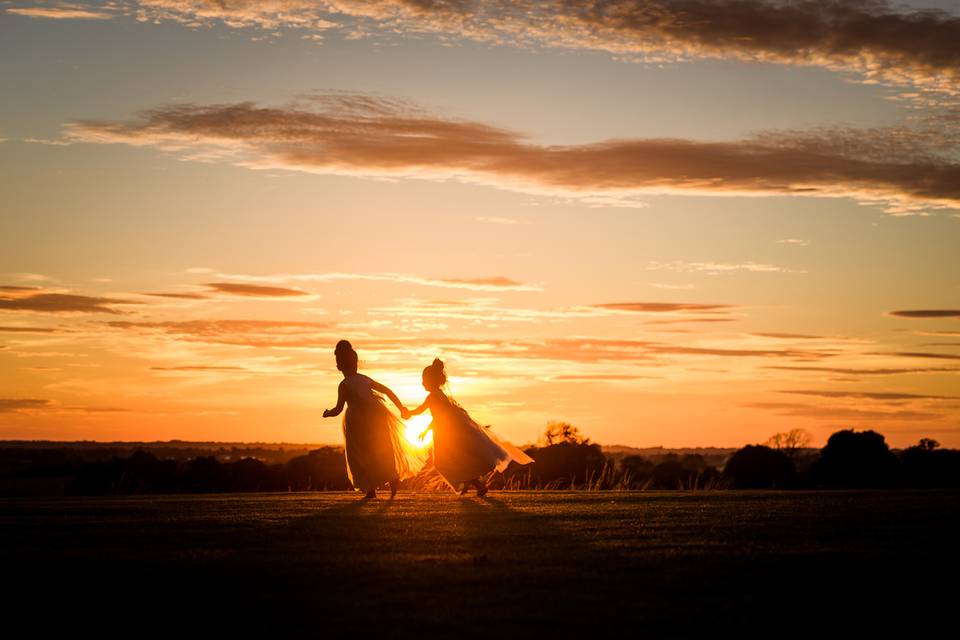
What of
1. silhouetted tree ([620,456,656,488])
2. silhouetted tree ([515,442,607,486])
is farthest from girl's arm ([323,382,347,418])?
silhouetted tree ([620,456,656,488])

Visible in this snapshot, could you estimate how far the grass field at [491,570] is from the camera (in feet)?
28.0

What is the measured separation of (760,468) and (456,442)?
29.1 m

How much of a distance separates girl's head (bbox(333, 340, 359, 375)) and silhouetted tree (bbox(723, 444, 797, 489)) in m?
27.1

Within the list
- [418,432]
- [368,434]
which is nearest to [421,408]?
[418,432]

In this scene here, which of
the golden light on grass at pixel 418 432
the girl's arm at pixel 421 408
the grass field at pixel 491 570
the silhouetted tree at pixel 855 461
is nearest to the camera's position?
the grass field at pixel 491 570

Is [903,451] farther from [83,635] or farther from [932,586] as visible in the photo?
[83,635]

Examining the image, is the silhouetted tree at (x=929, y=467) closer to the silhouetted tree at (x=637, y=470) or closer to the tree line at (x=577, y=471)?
the tree line at (x=577, y=471)

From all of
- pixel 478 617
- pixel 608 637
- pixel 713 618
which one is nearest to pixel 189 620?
pixel 478 617

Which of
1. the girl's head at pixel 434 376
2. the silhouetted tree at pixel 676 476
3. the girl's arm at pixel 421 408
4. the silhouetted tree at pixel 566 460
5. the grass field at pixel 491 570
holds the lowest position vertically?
the grass field at pixel 491 570

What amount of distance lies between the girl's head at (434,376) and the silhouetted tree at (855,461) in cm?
2338

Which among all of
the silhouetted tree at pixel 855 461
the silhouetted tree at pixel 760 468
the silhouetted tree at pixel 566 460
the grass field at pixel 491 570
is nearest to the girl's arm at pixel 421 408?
the grass field at pixel 491 570

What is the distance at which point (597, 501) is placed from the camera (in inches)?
755

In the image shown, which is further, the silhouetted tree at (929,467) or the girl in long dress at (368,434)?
the silhouetted tree at (929,467)

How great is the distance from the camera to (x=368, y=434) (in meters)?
20.4
